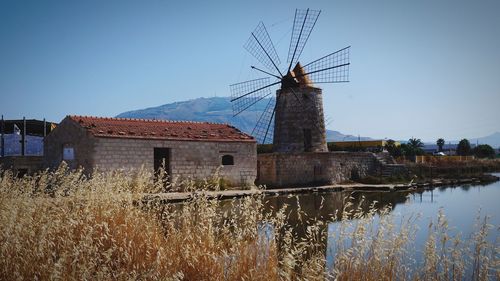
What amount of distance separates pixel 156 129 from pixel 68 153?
3.52 m

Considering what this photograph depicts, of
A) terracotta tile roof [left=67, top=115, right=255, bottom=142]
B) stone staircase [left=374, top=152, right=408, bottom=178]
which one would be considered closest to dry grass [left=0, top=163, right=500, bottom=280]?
terracotta tile roof [left=67, top=115, right=255, bottom=142]

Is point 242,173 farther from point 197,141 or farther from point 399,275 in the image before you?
point 399,275

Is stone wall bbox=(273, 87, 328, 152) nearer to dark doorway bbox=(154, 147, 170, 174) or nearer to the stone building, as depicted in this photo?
the stone building

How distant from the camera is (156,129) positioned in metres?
17.5

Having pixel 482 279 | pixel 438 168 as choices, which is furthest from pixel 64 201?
pixel 438 168

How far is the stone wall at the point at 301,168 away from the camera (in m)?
20.9

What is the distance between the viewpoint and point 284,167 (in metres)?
21.0

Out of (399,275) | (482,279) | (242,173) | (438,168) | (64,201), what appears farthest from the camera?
(438,168)

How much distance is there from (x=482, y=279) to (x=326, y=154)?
60.2 feet

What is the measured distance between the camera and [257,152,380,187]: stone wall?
20938mm

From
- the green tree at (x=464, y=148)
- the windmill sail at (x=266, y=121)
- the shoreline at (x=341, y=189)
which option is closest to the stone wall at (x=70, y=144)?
the shoreline at (x=341, y=189)

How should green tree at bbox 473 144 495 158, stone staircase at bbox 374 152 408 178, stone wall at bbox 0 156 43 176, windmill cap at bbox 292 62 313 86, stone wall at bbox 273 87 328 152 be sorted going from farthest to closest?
1. green tree at bbox 473 144 495 158
2. stone staircase at bbox 374 152 408 178
3. windmill cap at bbox 292 62 313 86
4. stone wall at bbox 273 87 328 152
5. stone wall at bbox 0 156 43 176

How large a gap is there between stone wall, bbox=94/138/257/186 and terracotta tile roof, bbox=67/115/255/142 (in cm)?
23

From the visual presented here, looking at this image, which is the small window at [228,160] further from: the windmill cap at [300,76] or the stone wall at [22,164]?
the stone wall at [22,164]
